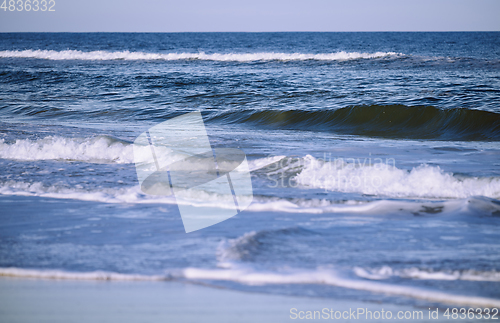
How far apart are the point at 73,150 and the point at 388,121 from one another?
22.3ft

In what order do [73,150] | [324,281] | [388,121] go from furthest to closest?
[388,121] → [73,150] → [324,281]

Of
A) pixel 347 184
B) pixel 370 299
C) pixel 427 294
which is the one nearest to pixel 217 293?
pixel 370 299

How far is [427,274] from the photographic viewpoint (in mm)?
2555

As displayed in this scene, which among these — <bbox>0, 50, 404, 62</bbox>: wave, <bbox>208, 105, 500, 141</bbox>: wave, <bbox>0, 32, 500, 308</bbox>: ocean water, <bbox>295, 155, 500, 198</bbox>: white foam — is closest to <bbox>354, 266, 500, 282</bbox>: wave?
<bbox>0, 32, 500, 308</bbox>: ocean water

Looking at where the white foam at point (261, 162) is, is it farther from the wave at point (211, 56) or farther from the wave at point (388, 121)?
the wave at point (211, 56)

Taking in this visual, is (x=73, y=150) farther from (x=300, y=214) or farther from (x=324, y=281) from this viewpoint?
(x=324, y=281)

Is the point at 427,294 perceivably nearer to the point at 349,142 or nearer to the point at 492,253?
the point at 492,253

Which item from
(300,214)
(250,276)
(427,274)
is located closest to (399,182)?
(300,214)

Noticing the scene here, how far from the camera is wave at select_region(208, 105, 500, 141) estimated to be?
29.0 feet

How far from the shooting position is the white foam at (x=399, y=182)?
434 centimetres

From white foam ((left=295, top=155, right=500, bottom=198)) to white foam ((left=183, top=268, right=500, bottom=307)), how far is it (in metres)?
2.00

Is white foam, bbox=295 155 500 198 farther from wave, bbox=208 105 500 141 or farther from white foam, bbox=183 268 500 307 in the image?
wave, bbox=208 105 500 141

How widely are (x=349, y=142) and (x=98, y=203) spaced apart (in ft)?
15.4

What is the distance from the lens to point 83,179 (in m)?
4.92
